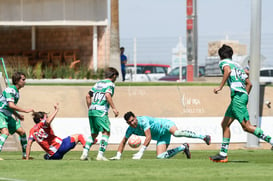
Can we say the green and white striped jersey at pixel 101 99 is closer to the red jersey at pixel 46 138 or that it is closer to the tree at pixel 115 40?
the red jersey at pixel 46 138

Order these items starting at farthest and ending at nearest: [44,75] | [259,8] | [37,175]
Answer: [44,75], [259,8], [37,175]

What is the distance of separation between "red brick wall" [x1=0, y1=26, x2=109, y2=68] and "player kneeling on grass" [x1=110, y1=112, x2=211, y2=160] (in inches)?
764

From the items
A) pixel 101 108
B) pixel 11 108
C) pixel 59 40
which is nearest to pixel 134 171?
pixel 101 108

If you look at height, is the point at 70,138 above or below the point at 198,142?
above

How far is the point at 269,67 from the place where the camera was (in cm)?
3566

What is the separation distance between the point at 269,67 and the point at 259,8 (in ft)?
45.2

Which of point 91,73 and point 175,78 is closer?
point 91,73

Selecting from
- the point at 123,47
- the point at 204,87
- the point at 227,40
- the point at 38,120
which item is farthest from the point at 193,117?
the point at 227,40

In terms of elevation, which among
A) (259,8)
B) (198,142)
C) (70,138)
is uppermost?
(259,8)

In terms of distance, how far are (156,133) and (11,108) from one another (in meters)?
2.80

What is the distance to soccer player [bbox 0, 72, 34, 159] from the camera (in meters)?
14.9

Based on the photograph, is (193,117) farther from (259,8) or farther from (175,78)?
(175,78)

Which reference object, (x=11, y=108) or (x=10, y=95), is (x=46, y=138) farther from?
(x=10, y=95)

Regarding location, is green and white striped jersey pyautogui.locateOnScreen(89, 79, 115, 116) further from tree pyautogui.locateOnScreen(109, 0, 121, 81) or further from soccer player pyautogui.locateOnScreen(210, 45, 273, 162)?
tree pyautogui.locateOnScreen(109, 0, 121, 81)
